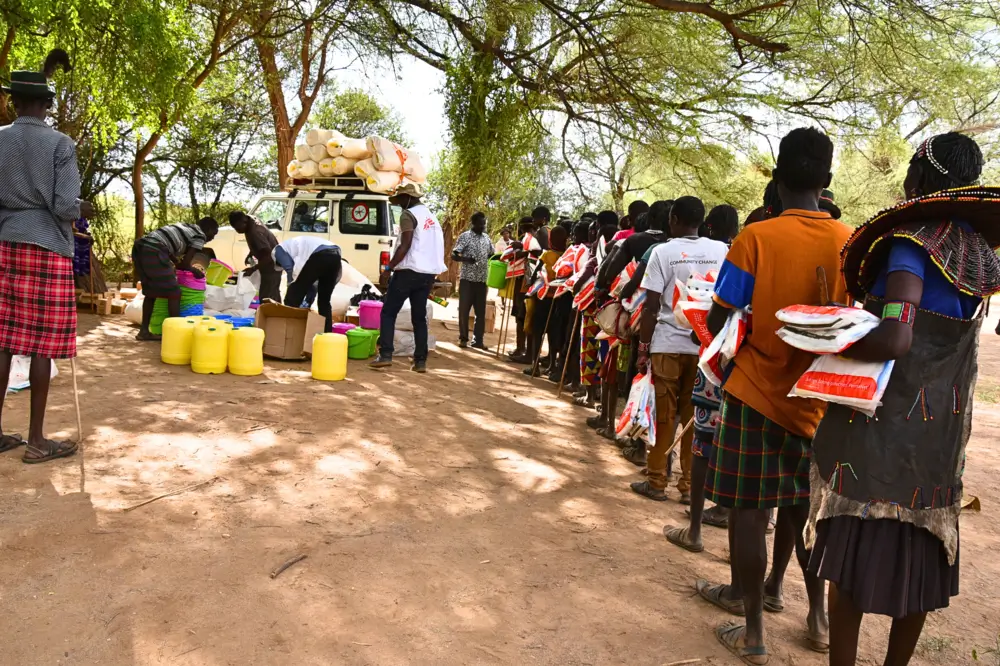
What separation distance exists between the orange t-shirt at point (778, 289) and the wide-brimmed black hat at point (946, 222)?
35 centimetres

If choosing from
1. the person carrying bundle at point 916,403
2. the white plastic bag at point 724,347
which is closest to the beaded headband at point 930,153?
the person carrying bundle at point 916,403

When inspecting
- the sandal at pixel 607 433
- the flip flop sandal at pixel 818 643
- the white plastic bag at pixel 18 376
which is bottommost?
the flip flop sandal at pixel 818 643

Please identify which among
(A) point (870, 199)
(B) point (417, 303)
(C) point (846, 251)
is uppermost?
(A) point (870, 199)

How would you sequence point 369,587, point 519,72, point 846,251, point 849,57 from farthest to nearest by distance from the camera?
point 519,72 < point 849,57 < point 369,587 < point 846,251

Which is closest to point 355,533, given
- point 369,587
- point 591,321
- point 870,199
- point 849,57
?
point 369,587

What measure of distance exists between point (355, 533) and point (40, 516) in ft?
4.63

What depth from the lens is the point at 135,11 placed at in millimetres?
7414

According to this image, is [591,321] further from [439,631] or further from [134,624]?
[134,624]

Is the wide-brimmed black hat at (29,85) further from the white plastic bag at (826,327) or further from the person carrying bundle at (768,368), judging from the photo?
the white plastic bag at (826,327)

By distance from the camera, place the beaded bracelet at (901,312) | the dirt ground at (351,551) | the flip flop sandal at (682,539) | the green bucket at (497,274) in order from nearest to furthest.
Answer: the beaded bracelet at (901,312)
the dirt ground at (351,551)
the flip flop sandal at (682,539)
the green bucket at (497,274)

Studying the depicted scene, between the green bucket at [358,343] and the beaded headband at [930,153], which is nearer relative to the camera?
the beaded headband at [930,153]

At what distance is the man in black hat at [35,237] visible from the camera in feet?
13.2

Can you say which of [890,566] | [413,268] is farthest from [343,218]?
[890,566]

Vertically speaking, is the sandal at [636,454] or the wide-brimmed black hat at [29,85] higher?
the wide-brimmed black hat at [29,85]
